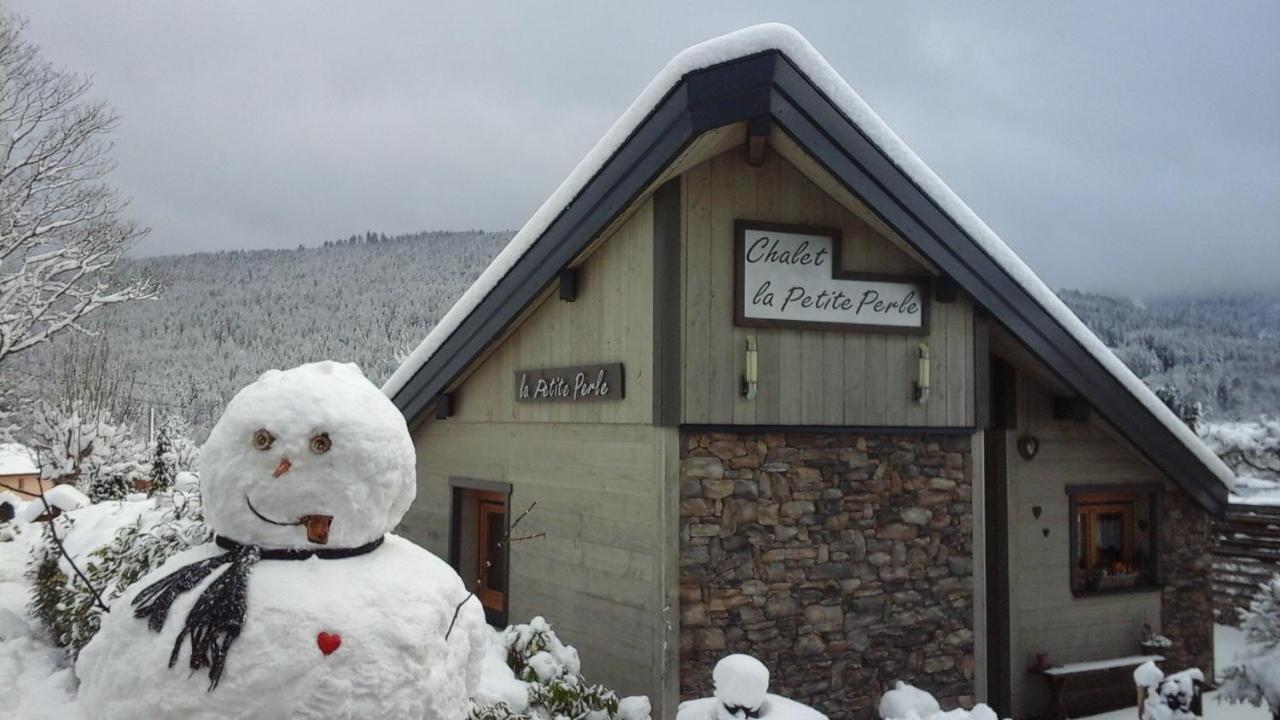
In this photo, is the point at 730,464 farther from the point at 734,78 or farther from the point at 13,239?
the point at 13,239

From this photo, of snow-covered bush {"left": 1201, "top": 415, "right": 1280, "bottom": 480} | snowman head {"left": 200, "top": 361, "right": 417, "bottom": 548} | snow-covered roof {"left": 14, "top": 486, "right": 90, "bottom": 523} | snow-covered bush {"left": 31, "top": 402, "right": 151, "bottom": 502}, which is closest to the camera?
snowman head {"left": 200, "top": 361, "right": 417, "bottom": 548}

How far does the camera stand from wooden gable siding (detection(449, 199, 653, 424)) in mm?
6352

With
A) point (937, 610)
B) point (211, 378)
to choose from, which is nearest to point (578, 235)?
point (937, 610)

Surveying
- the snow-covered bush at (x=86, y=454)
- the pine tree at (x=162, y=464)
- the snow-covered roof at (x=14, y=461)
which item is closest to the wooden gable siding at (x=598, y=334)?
the pine tree at (x=162, y=464)

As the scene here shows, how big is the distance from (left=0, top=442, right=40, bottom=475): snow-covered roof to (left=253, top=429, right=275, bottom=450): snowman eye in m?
26.5

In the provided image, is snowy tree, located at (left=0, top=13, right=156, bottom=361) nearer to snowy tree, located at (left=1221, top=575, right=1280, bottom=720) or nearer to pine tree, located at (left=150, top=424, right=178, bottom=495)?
pine tree, located at (left=150, top=424, right=178, bottom=495)

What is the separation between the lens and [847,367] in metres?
6.70

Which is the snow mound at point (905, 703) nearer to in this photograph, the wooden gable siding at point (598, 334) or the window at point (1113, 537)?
the wooden gable siding at point (598, 334)

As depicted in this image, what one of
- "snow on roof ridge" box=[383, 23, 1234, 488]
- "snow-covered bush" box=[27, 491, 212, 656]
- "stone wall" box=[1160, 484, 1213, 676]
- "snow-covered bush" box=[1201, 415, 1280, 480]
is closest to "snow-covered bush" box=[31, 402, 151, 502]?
"snow-covered bush" box=[27, 491, 212, 656]

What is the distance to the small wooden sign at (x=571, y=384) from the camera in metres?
6.64

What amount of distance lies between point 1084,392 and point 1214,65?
47.0 m

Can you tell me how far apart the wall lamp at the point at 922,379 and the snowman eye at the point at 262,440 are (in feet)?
17.0

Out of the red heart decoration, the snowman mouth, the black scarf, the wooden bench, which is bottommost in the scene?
the wooden bench

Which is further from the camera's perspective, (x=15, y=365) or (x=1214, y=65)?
(x=1214, y=65)
